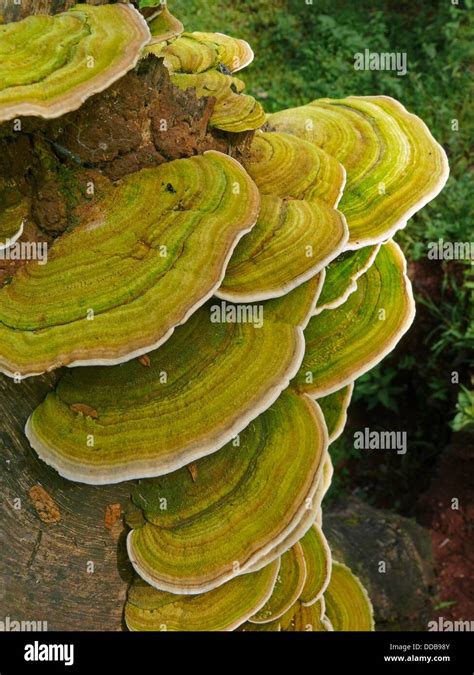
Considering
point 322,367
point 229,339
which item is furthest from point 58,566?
point 322,367

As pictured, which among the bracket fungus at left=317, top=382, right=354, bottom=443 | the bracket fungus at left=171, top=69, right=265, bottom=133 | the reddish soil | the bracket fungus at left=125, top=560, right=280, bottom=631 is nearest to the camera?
the bracket fungus at left=171, top=69, right=265, bottom=133

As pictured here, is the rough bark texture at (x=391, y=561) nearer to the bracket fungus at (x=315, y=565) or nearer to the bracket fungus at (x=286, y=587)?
the bracket fungus at (x=315, y=565)

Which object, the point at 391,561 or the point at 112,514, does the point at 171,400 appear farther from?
the point at 391,561

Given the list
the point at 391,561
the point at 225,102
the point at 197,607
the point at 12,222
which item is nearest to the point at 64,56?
the point at 12,222

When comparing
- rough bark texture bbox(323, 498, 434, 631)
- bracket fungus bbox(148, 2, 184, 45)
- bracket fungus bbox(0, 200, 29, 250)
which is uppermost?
bracket fungus bbox(148, 2, 184, 45)

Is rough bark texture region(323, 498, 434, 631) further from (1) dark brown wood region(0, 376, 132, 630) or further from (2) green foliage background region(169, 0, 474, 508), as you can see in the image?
(1) dark brown wood region(0, 376, 132, 630)

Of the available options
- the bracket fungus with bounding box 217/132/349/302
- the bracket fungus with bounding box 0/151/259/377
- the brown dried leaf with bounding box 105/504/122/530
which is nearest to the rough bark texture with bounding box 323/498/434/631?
the brown dried leaf with bounding box 105/504/122/530
